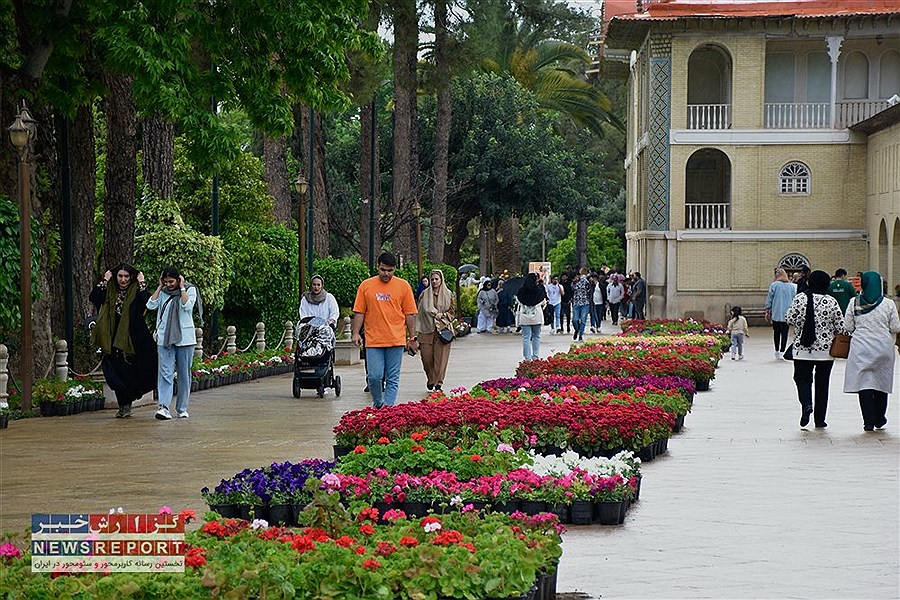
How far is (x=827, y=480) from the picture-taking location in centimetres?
1157

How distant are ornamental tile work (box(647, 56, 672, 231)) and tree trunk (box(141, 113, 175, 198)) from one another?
21.1m

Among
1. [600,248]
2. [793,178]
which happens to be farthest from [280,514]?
[600,248]

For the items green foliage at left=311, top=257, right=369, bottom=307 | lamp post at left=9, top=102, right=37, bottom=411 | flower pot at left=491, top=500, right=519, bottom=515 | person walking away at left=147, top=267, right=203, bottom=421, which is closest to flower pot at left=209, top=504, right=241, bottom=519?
flower pot at left=491, top=500, right=519, bottom=515

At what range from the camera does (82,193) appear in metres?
22.8

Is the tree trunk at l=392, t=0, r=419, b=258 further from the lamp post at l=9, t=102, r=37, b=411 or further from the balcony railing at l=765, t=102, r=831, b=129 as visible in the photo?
the lamp post at l=9, t=102, r=37, b=411

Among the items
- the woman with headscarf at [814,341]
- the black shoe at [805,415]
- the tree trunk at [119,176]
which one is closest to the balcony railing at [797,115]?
the tree trunk at [119,176]

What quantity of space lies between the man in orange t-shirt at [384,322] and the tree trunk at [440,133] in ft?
96.6

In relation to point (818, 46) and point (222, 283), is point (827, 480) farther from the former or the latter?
point (818, 46)

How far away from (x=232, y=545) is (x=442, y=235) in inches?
1606

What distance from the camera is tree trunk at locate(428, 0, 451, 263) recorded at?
44.6 metres

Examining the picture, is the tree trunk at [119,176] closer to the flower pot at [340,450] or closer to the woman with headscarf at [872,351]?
the flower pot at [340,450]

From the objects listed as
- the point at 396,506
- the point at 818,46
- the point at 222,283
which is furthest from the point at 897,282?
the point at 396,506

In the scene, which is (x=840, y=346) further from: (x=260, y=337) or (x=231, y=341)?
(x=260, y=337)

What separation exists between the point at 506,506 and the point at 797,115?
36.9m
